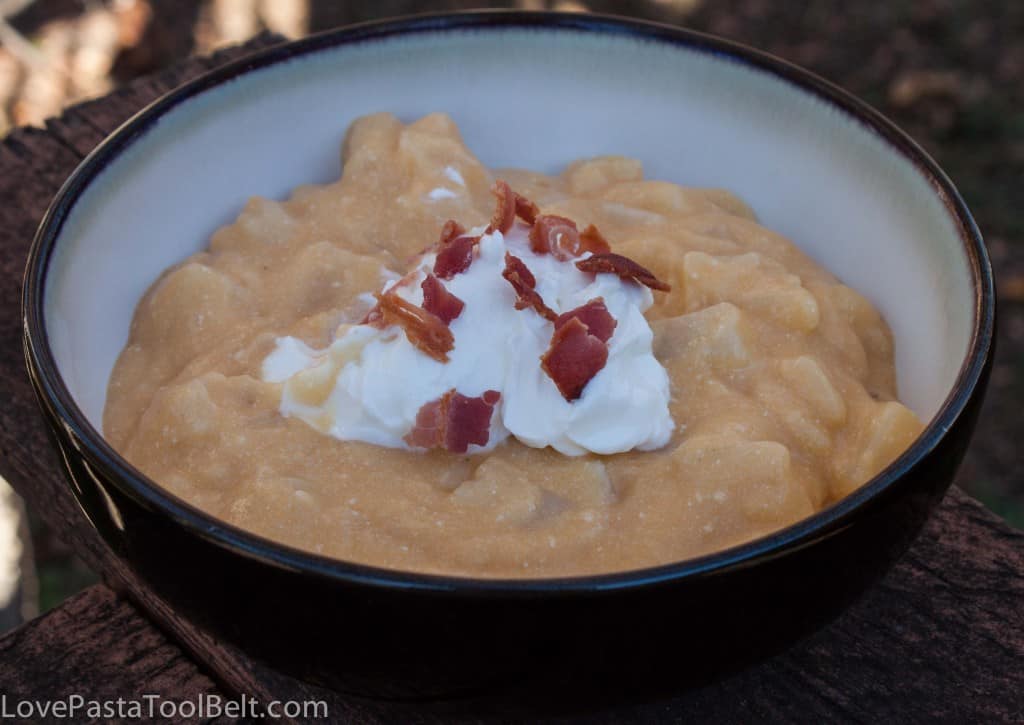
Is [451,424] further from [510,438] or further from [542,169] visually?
[542,169]

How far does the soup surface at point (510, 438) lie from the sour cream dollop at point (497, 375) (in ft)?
0.11

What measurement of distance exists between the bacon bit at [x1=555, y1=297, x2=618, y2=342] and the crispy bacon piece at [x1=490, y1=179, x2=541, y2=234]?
0.26 metres

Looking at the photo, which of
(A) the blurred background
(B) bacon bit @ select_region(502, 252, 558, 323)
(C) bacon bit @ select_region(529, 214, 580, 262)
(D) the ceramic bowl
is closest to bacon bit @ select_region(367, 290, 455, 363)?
(B) bacon bit @ select_region(502, 252, 558, 323)

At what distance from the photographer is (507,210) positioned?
2121 mm

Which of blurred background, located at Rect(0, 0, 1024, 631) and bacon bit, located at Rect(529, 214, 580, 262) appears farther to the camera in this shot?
blurred background, located at Rect(0, 0, 1024, 631)

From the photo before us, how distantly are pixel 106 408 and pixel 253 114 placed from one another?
757 mm

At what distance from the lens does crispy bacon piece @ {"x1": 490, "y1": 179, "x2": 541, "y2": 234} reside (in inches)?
83.5

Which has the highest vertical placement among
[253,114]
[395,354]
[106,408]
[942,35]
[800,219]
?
[942,35]

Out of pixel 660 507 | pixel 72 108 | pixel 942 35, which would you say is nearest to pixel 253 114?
pixel 72 108

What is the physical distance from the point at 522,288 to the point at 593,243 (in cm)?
26

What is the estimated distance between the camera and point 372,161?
2.49 m

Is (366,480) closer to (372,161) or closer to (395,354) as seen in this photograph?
(395,354)

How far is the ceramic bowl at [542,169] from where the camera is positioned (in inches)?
55.3

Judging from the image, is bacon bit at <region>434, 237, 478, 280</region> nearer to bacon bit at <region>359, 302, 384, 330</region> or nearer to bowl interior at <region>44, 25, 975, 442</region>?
bacon bit at <region>359, 302, 384, 330</region>
